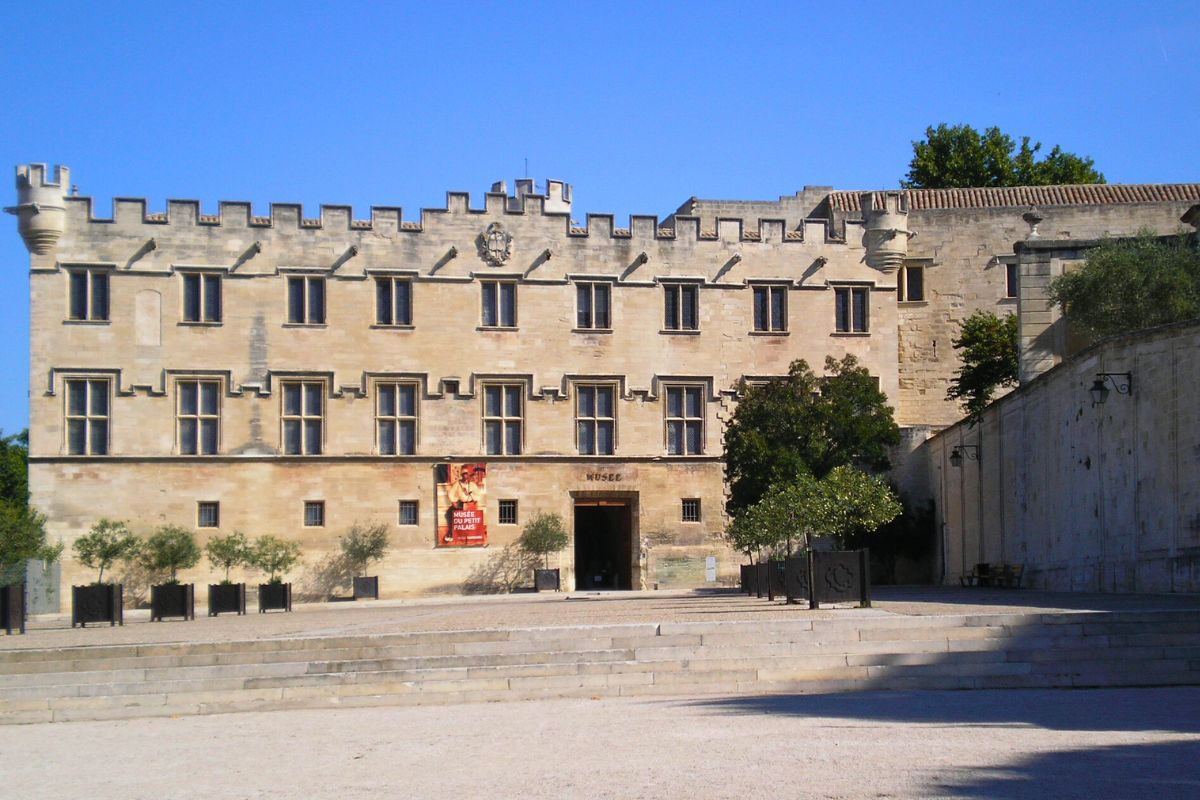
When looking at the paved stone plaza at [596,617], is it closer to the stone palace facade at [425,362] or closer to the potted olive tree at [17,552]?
the potted olive tree at [17,552]

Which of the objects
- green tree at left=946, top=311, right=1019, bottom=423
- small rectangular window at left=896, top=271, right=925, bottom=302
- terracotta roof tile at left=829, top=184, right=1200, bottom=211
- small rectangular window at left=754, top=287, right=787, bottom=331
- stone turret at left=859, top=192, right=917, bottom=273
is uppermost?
terracotta roof tile at left=829, top=184, right=1200, bottom=211

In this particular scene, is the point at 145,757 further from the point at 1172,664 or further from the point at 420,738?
the point at 1172,664

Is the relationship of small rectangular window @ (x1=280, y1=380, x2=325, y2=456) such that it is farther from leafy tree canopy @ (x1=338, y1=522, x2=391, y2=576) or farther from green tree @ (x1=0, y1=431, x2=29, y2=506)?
green tree @ (x1=0, y1=431, x2=29, y2=506)

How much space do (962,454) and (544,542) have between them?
11.8 meters

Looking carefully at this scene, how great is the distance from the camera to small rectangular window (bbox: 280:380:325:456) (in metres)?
42.8

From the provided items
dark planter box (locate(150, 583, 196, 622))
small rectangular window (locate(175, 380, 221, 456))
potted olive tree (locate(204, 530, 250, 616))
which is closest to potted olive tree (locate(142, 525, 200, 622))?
potted olive tree (locate(204, 530, 250, 616))

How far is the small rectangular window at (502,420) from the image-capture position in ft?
144

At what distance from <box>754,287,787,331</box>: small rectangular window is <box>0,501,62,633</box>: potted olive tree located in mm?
20208

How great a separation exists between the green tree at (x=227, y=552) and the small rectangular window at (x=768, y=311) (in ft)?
52.1

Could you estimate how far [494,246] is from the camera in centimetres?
4400

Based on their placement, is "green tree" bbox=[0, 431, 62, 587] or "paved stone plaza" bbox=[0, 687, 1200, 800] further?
"green tree" bbox=[0, 431, 62, 587]

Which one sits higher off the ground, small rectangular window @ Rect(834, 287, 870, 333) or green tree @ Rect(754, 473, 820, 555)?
small rectangular window @ Rect(834, 287, 870, 333)

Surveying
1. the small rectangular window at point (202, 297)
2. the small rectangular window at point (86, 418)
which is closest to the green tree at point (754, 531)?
the small rectangular window at point (202, 297)

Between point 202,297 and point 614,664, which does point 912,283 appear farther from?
point 614,664
